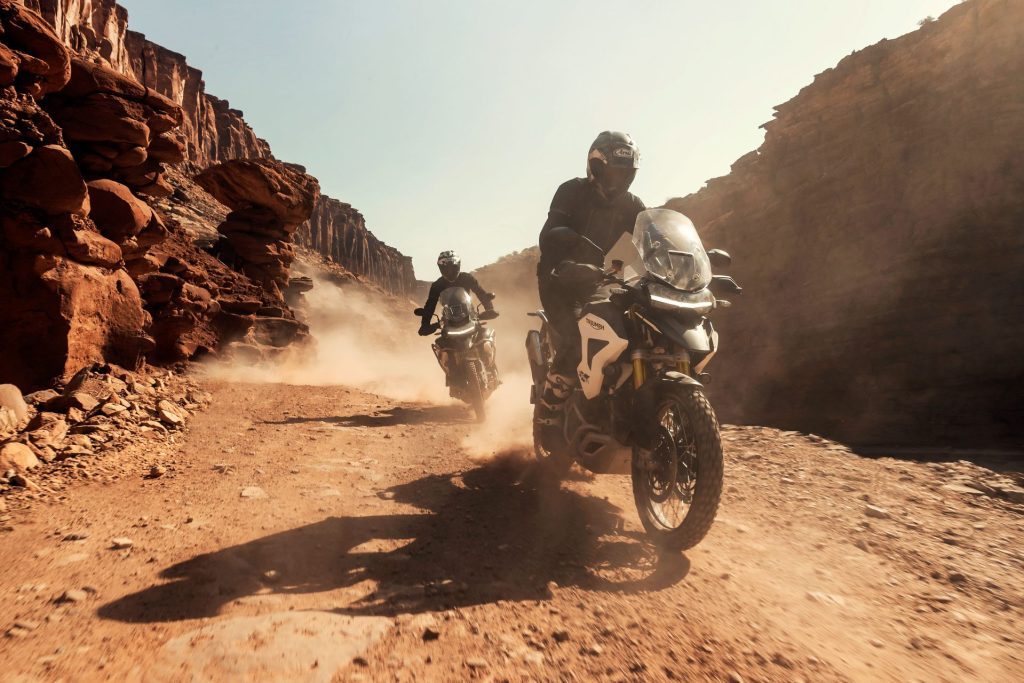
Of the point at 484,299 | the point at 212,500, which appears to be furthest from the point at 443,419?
the point at 212,500

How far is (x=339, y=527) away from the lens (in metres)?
3.32

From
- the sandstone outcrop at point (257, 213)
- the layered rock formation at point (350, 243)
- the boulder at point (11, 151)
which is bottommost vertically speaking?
the boulder at point (11, 151)

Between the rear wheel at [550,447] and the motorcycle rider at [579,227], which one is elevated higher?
the motorcycle rider at [579,227]

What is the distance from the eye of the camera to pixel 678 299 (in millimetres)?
3408

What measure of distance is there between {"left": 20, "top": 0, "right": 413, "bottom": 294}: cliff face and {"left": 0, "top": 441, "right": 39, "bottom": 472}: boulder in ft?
127

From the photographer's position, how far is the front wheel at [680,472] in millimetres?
2803

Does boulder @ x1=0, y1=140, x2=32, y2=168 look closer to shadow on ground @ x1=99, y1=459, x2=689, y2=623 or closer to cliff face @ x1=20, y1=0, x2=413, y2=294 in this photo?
shadow on ground @ x1=99, y1=459, x2=689, y2=623

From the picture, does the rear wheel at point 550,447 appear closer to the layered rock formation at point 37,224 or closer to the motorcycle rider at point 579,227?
the motorcycle rider at point 579,227

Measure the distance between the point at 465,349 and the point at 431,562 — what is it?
5956 millimetres

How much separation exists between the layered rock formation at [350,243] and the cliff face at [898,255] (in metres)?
88.0

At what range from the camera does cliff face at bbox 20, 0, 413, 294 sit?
54812 millimetres

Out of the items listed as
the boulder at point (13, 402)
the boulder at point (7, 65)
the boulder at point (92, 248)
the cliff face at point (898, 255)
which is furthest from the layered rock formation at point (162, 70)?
the boulder at point (13, 402)

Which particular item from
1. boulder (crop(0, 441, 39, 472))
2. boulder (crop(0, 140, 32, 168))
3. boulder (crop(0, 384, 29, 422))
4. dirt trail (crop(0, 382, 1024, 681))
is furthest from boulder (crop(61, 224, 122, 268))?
dirt trail (crop(0, 382, 1024, 681))

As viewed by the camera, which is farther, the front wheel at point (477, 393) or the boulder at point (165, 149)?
the boulder at point (165, 149)
